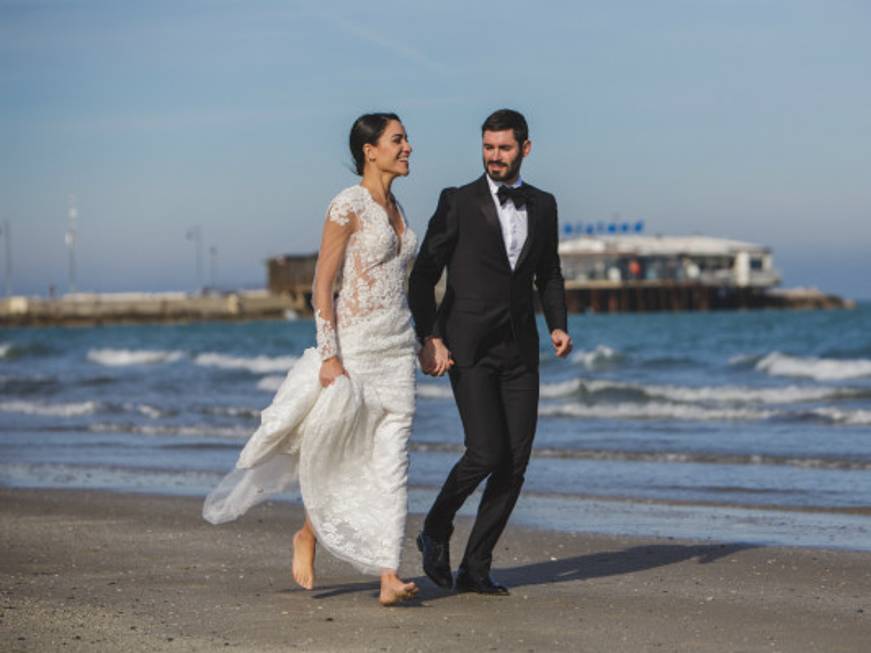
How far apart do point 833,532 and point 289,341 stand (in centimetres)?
5030

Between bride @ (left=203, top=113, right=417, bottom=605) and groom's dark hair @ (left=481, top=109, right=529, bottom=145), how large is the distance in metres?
0.33

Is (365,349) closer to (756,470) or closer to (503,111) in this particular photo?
(503,111)

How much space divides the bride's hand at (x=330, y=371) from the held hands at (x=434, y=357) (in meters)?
0.34

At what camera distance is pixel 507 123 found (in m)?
5.62

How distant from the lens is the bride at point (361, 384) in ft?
18.0

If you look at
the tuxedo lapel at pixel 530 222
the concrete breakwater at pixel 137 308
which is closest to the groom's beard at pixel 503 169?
the tuxedo lapel at pixel 530 222

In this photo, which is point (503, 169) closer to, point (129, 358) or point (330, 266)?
point (330, 266)

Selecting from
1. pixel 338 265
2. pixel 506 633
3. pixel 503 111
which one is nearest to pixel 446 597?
pixel 506 633

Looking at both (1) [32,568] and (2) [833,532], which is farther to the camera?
(2) [833,532]

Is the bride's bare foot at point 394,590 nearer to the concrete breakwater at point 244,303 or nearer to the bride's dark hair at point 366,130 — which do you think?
the bride's dark hair at point 366,130

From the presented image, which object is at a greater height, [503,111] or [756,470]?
[503,111]

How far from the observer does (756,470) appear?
1116 cm

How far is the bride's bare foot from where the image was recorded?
5461 millimetres

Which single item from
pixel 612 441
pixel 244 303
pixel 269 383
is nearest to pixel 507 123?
pixel 612 441
